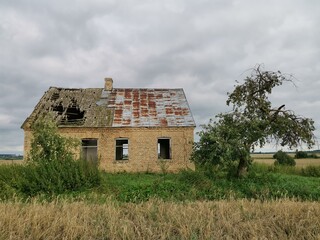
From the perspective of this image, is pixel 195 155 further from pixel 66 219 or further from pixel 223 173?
pixel 66 219

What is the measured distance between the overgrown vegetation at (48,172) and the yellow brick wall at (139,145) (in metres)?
5.05

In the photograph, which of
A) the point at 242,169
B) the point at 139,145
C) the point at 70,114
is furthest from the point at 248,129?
the point at 70,114

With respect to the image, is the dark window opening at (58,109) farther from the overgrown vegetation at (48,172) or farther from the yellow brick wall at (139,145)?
the overgrown vegetation at (48,172)

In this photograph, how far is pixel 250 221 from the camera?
5.70 m

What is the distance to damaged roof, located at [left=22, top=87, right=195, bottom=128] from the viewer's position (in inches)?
790

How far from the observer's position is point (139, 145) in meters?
19.5

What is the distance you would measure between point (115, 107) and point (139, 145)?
3748 millimetres

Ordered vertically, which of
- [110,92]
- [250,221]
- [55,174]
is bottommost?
[250,221]

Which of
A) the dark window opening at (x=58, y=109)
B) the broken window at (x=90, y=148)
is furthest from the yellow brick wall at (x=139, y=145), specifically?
the dark window opening at (x=58, y=109)

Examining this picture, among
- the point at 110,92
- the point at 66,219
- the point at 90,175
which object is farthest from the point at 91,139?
the point at 66,219

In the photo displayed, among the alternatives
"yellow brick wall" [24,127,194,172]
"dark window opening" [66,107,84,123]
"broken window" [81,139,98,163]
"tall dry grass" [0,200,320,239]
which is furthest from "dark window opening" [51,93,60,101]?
"tall dry grass" [0,200,320,239]

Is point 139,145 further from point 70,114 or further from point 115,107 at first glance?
point 70,114

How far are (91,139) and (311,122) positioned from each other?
42.2 feet

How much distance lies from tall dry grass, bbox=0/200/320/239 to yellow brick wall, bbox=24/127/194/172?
1272 centimetres
